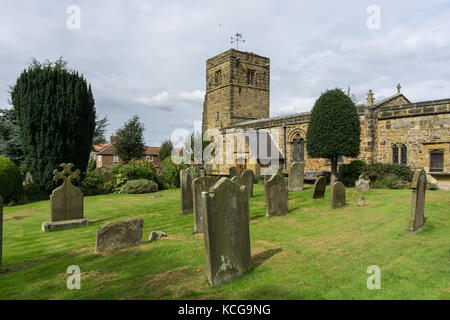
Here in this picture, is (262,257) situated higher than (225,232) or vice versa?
(225,232)

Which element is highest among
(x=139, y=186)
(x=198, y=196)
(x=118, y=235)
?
(x=198, y=196)

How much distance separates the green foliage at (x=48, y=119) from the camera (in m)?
16.9

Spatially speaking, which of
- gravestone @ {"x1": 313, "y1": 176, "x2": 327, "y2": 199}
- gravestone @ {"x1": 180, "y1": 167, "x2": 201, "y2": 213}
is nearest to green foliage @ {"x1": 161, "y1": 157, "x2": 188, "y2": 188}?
gravestone @ {"x1": 180, "y1": 167, "x2": 201, "y2": 213}

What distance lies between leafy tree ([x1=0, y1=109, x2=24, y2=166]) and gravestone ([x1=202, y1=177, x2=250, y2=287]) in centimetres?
2298

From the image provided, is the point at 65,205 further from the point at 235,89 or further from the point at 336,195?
the point at 235,89

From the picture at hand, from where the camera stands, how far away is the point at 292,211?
10188mm

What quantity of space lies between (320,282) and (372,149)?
17.8 meters

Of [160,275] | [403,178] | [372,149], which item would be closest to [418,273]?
[160,275]

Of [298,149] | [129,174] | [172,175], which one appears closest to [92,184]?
[129,174]

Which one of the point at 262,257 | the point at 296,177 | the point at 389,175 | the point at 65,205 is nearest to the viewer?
the point at 262,257

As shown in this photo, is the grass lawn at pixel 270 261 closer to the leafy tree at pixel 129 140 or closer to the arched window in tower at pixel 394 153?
the arched window in tower at pixel 394 153

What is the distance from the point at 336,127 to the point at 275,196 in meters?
9.95

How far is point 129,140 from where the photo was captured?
36.6 metres

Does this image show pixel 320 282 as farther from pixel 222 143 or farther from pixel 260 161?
pixel 222 143
